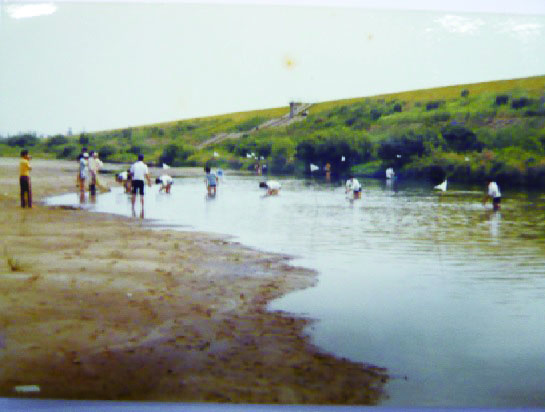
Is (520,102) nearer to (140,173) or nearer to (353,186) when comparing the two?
(353,186)

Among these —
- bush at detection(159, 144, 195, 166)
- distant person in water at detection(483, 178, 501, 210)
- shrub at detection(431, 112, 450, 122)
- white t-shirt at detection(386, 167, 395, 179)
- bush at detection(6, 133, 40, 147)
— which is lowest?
distant person in water at detection(483, 178, 501, 210)

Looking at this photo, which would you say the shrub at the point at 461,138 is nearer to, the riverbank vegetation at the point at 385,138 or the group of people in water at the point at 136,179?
the riverbank vegetation at the point at 385,138

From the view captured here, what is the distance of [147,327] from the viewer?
4078 mm

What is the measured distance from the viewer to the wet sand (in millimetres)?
3609

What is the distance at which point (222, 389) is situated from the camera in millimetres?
3580

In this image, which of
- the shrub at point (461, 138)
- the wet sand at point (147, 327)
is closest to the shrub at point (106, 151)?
the wet sand at point (147, 327)

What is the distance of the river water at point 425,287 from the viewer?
151 inches

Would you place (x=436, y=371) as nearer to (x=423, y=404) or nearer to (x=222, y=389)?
(x=423, y=404)

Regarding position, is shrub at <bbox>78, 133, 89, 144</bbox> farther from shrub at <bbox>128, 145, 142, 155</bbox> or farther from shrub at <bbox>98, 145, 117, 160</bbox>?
shrub at <bbox>128, 145, 142, 155</bbox>

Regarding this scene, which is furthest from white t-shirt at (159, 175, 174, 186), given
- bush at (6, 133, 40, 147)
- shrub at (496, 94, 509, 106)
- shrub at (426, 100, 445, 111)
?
shrub at (496, 94, 509, 106)

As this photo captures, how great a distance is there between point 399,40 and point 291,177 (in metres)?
1.58

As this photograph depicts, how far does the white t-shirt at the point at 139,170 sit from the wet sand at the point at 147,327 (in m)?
0.36

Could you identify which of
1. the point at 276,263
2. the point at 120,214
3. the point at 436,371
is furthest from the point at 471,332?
the point at 120,214

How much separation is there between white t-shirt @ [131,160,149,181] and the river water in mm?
832
